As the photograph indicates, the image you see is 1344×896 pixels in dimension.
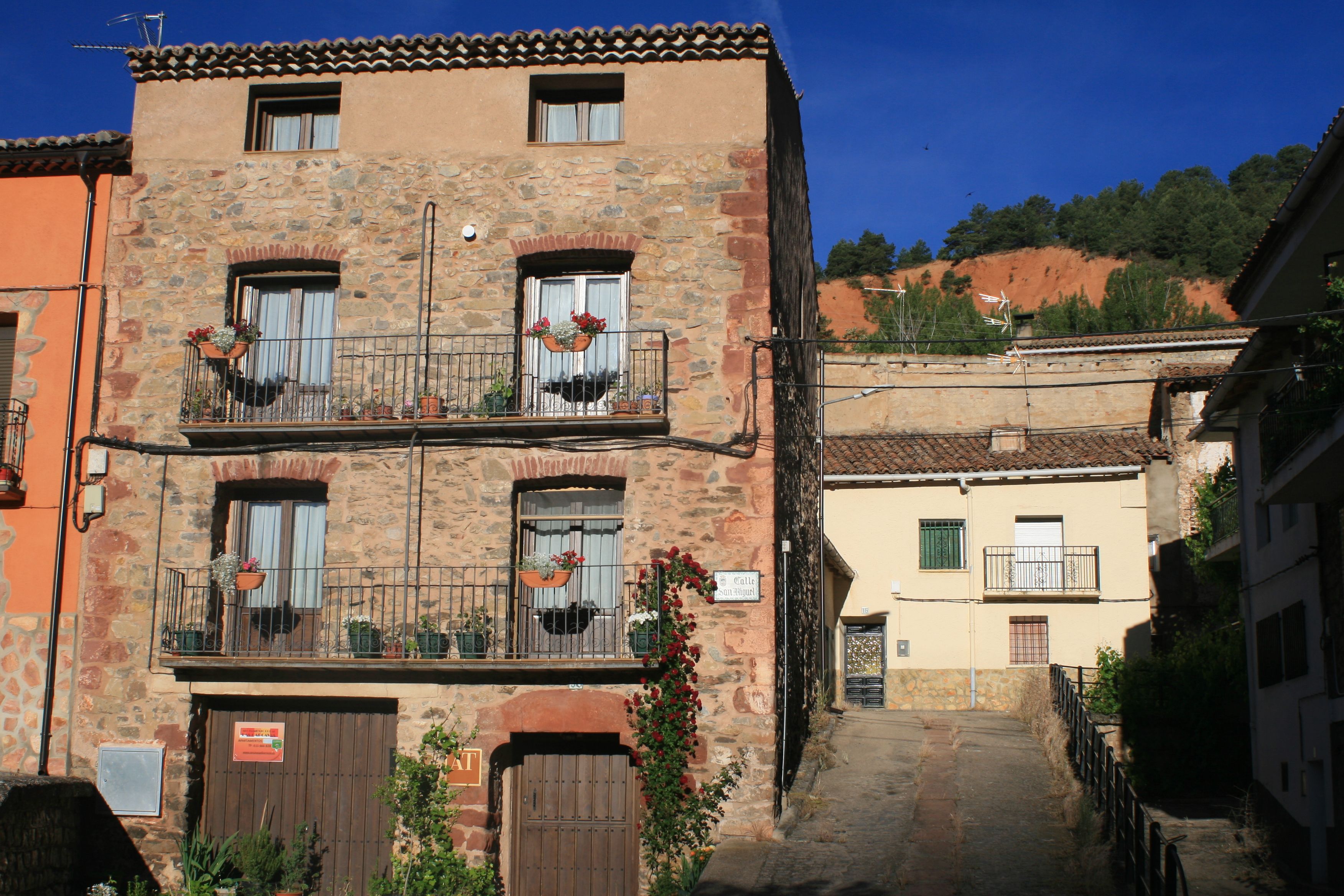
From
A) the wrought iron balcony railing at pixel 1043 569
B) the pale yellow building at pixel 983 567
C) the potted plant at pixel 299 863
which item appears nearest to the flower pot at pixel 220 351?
the potted plant at pixel 299 863

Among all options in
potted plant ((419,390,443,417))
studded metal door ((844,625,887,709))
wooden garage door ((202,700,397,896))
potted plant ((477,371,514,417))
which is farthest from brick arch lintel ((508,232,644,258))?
studded metal door ((844,625,887,709))

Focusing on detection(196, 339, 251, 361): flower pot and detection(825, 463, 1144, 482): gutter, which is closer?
detection(196, 339, 251, 361): flower pot

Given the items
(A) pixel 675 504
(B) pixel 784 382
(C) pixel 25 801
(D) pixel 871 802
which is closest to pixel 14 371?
(C) pixel 25 801

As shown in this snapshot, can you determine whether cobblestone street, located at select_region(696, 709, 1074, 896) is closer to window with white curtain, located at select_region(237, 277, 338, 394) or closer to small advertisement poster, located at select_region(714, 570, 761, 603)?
small advertisement poster, located at select_region(714, 570, 761, 603)

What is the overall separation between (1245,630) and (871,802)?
Answer: 7.23 m

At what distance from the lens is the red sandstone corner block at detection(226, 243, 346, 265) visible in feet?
43.9

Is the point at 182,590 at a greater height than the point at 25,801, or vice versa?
the point at 182,590

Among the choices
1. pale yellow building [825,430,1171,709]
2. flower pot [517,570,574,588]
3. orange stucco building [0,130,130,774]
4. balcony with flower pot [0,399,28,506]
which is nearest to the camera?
flower pot [517,570,574,588]

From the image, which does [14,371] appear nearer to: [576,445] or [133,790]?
[133,790]

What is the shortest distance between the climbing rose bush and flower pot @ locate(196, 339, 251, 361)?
502cm

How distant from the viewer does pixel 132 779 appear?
1257cm

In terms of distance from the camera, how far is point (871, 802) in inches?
525

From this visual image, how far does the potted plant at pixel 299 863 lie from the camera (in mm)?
12297

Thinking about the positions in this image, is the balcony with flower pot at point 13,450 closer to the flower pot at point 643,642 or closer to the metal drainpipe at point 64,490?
the metal drainpipe at point 64,490
